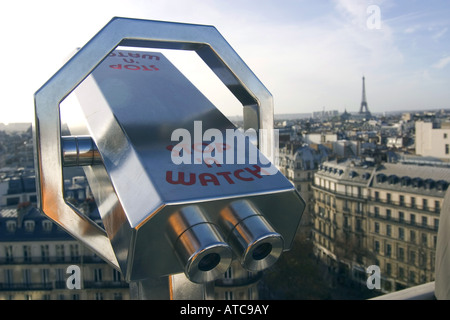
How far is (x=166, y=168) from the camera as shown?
45cm

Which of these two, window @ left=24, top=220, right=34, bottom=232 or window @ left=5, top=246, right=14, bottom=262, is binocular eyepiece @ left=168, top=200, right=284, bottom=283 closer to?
window @ left=24, top=220, right=34, bottom=232

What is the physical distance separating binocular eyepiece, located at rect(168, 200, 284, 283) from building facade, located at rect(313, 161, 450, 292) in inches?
477

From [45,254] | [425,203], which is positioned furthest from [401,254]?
[45,254]

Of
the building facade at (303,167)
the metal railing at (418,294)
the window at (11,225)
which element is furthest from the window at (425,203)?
the metal railing at (418,294)

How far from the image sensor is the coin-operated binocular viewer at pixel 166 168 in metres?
0.40

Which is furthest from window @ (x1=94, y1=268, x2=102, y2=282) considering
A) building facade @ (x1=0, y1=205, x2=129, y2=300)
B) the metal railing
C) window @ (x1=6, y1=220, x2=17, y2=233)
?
the metal railing

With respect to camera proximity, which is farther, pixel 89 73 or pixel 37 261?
pixel 37 261

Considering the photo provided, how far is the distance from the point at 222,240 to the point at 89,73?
0.23 m

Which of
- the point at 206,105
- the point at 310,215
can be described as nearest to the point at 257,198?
the point at 206,105

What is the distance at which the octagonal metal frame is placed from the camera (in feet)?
1.48

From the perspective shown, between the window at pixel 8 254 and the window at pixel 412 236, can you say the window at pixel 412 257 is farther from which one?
the window at pixel 8 254

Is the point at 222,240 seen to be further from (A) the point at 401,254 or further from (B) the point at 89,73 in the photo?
(A) the point at 401,254

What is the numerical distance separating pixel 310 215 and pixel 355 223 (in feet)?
7.64

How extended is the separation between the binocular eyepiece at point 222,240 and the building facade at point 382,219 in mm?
12117
